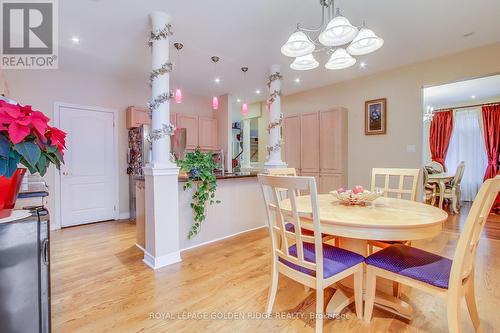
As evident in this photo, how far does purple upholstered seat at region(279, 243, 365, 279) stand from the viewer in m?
1.44

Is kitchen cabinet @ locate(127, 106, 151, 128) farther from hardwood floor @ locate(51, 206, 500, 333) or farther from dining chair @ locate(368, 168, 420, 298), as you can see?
dining chair @ locate(368, 168, 420, 298)

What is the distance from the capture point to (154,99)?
2428 mm

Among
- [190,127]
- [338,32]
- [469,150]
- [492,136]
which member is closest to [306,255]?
[338,32]

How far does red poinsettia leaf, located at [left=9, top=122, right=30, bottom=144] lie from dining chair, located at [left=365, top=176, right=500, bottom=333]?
1.75m

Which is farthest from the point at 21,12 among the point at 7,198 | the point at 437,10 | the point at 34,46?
the point at 437,10

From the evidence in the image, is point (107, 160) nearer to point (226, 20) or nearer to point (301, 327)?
point (226, 20)

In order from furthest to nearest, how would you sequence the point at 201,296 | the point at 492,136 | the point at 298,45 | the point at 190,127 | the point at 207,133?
the point at 207,133 < the point at 492,136 < the point at 190,127 < the point at 298,45 < the point at 201,296

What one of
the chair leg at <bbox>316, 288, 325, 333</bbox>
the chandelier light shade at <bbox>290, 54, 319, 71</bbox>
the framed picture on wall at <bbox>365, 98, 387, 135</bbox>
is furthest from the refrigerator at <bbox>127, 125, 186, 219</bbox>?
the framed picture on wall at <bbox>365, 98, 387, 135</bbox>

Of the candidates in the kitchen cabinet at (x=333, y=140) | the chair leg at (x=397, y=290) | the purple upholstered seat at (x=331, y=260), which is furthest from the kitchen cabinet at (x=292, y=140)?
the purple upholstered seat at (x=331, y=260)

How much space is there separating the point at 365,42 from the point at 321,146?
8.96 ft

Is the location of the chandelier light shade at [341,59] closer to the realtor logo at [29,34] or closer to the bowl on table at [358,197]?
the bowl on table at [358,197]

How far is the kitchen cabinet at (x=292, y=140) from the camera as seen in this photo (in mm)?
4906

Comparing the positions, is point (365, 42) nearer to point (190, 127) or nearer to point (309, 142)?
point (309, 142)

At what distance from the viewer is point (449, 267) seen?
4.56ft
